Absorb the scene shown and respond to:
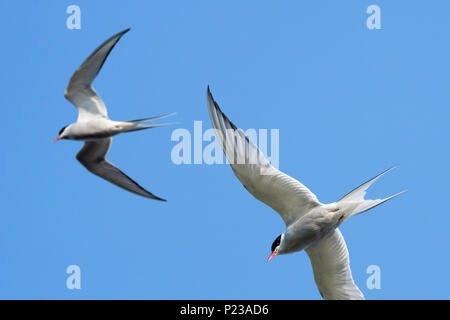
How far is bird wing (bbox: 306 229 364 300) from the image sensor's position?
350 inches

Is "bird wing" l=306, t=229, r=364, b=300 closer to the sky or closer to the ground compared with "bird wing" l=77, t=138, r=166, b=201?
closer to the ground

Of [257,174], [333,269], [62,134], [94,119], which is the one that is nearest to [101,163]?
[62,134]

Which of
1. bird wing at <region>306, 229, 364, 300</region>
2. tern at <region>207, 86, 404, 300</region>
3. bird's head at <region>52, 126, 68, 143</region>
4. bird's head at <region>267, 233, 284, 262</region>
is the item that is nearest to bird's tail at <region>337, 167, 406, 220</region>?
tern at <region>207, 86, 404, 300</region>

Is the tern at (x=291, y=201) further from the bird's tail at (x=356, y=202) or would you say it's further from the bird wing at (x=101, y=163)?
the bird wing at (x=101, y=163)

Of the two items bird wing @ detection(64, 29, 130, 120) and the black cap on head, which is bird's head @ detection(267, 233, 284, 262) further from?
bird wing @ detection(64, 29, 130, 120)

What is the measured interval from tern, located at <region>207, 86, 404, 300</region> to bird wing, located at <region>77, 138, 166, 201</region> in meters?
2.27

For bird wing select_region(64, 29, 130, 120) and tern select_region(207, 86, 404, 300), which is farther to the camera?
bird wing select_region(64, 29, 130, 120)

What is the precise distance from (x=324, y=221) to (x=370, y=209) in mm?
560

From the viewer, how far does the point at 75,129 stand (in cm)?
922

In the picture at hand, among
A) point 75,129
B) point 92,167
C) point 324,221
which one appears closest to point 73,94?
point 75,129

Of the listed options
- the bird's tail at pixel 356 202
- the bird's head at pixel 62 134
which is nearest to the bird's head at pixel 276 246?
the bird's tail at pixel 356 202

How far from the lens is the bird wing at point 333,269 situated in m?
8.89

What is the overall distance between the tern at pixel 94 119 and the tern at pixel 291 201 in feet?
3.30
